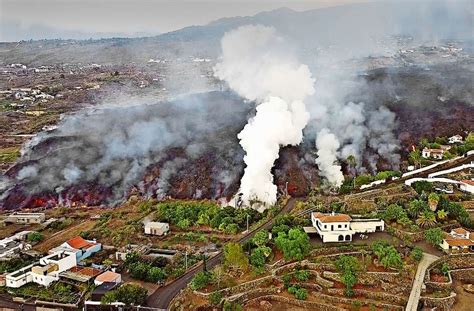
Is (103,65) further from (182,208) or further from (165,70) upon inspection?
(182,208)

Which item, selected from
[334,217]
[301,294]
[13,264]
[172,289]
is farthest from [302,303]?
[13,264]

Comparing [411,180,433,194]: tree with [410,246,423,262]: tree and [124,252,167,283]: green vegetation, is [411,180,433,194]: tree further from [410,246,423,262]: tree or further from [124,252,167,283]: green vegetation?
[124,252,167,283]: green vegetation

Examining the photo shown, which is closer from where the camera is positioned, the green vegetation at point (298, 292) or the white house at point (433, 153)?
the green vegetation at point (298, 292)

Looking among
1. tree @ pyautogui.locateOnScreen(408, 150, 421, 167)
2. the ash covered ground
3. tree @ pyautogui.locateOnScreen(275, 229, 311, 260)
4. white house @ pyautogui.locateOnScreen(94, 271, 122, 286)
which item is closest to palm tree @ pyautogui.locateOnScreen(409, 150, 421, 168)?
tree @ pyautogui.locateOnScreen(408, 150, 421, 167)

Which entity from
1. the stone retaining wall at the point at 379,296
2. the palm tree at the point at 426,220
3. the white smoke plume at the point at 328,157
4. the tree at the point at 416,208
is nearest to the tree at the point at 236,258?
the stone retaining wall at the point at 379,296

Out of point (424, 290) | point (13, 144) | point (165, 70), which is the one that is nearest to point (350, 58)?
point (165, 70)

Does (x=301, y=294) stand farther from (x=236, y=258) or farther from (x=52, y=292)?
(x=52, y=292)

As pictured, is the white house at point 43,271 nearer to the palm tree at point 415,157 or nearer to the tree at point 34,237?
the tree at point 34,237
